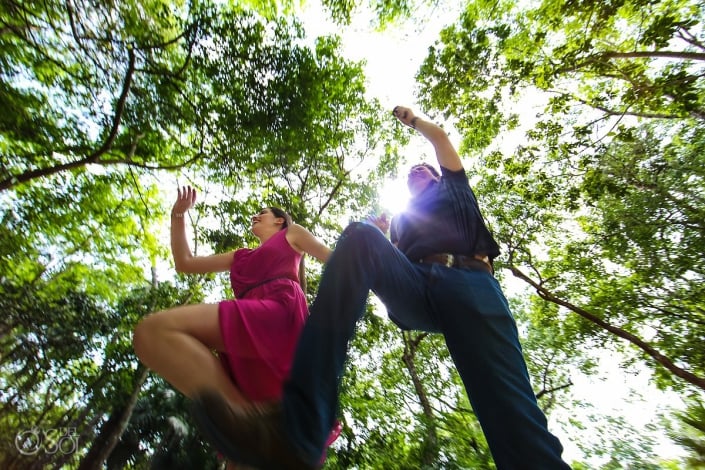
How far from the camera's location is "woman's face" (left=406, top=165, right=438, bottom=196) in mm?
2758

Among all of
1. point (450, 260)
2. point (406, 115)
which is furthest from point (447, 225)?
point (406, 115)

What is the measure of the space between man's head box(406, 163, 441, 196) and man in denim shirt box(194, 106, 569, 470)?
0.34 metres

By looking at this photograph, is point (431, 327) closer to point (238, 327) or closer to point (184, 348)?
point (238, 327)

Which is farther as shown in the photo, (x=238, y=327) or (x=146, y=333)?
(x=238, y=327)

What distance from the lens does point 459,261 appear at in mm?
2023

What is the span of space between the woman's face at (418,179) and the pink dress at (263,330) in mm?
1248

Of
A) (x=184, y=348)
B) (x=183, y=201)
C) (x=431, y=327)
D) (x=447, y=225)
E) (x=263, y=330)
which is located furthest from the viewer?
(x=183, y=201)

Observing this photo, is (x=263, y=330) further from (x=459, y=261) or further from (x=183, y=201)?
(x=183, y=201)

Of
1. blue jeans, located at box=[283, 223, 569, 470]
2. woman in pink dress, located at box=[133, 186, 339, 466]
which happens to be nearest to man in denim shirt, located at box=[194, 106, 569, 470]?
blue jeans, located at box=[283, 223, 569, 470]

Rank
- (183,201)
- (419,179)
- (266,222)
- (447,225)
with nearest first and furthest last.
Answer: (447,225) < (419,179) < (183,201) < (266,222)

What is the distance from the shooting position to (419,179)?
110 inches

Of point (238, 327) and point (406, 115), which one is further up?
point (406, 115)

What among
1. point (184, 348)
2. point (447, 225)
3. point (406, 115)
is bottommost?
point (184, 348)

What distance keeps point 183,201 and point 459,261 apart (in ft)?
7.90
